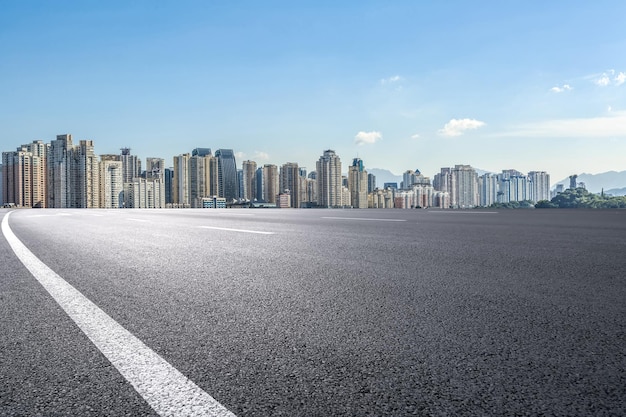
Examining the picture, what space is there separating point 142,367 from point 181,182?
4895 inches

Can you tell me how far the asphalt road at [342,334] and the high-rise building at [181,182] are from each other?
11770 centimetres

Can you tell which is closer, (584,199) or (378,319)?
(378,319)

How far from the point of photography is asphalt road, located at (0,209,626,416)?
1936 mm

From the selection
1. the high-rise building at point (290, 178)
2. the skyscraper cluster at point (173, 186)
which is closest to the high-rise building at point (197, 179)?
the skyscraper cluster at point (173, 186)

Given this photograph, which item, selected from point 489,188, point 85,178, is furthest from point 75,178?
point 489,188

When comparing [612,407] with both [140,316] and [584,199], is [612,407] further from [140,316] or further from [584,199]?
[584,199]

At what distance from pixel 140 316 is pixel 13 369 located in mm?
1046

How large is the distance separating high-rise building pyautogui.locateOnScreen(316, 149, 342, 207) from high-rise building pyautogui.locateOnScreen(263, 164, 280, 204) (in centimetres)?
1977

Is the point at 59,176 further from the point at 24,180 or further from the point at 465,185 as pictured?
the point at 465,185

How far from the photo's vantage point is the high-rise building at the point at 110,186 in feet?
329

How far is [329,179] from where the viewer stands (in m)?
97.9

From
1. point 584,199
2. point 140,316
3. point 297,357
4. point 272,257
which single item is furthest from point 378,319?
point 584,199

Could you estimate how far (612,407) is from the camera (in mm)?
1821

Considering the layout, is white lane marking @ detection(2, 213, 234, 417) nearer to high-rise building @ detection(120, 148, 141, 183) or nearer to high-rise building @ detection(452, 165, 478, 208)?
high-rise building @ detection(452, 165, 478, 208)
